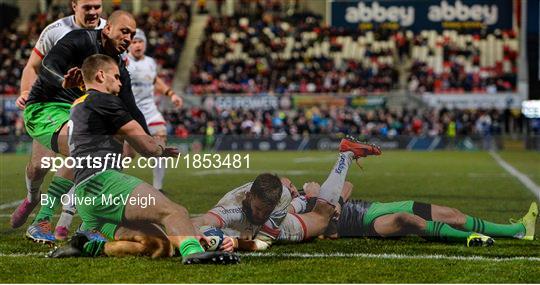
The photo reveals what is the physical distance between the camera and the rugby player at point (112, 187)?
5848 millimetres

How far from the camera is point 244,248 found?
21.3 ft

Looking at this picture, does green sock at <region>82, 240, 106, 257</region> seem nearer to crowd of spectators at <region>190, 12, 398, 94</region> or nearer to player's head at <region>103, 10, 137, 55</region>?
player's head at <region>103, 10, 137, 55</region>

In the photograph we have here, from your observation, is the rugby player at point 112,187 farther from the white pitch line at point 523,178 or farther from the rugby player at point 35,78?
the white pitch line at point 523,178

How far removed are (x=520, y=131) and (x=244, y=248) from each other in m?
28.3

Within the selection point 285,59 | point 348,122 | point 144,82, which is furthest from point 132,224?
point 285,59

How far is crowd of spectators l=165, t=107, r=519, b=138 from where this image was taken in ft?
104

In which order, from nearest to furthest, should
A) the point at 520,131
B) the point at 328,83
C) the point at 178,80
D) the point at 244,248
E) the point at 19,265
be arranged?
the point at 19,265, the point at 244,248, the point at 520,131, the point at 328,83, the point at 178,80

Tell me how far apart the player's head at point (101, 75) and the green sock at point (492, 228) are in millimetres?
3001

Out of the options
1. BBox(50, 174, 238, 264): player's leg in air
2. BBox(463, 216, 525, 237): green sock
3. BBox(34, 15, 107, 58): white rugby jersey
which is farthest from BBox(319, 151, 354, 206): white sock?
BBox(34, 15, 107, 58): white rugby jersey

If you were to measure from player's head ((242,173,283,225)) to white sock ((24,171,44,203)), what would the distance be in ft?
5.97

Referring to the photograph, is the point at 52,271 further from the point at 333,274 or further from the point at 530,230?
the point at 530,230

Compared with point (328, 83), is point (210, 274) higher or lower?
higher

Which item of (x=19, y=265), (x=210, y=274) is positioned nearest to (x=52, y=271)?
(x=19, y=265)

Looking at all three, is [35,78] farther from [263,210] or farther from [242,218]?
[263,210]
